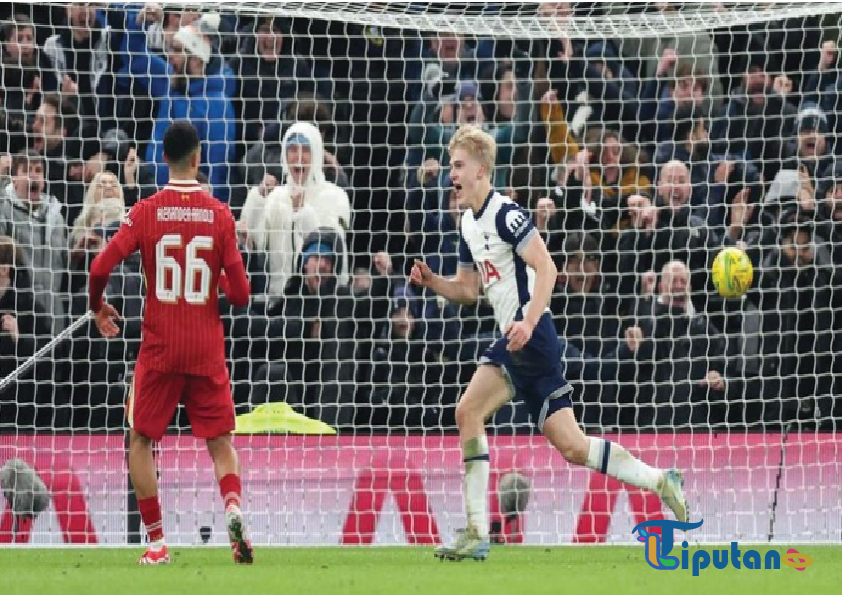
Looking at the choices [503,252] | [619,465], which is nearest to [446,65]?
[503,252]

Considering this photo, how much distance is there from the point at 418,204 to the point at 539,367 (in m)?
4.27

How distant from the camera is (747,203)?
12.6 metres

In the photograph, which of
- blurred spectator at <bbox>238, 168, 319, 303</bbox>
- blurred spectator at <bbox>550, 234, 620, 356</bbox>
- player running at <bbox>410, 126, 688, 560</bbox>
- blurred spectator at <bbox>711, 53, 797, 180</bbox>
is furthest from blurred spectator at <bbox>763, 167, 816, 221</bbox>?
player running at <bbox>410, 126, 688, 560</bbox>

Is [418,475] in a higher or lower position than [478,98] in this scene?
lower

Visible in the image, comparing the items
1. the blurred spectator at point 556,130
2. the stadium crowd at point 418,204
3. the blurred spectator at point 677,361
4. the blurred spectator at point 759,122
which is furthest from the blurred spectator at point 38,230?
the blurred spectator at point 759,122

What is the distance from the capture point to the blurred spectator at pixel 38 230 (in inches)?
470

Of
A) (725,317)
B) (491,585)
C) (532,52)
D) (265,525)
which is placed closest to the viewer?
(491,585)

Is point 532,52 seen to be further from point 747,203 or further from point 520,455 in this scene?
point 520,455

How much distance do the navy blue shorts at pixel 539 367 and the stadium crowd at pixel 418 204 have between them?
299cm

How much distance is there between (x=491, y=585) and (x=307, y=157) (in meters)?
5.46

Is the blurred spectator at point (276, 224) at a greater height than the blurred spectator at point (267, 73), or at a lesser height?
lesser

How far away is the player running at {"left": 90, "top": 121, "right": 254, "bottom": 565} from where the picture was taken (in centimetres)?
831

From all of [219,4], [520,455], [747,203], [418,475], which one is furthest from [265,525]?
[747,203]

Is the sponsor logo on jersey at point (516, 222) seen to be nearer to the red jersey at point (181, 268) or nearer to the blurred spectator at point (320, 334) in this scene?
the red jersey at point (181, 268)
